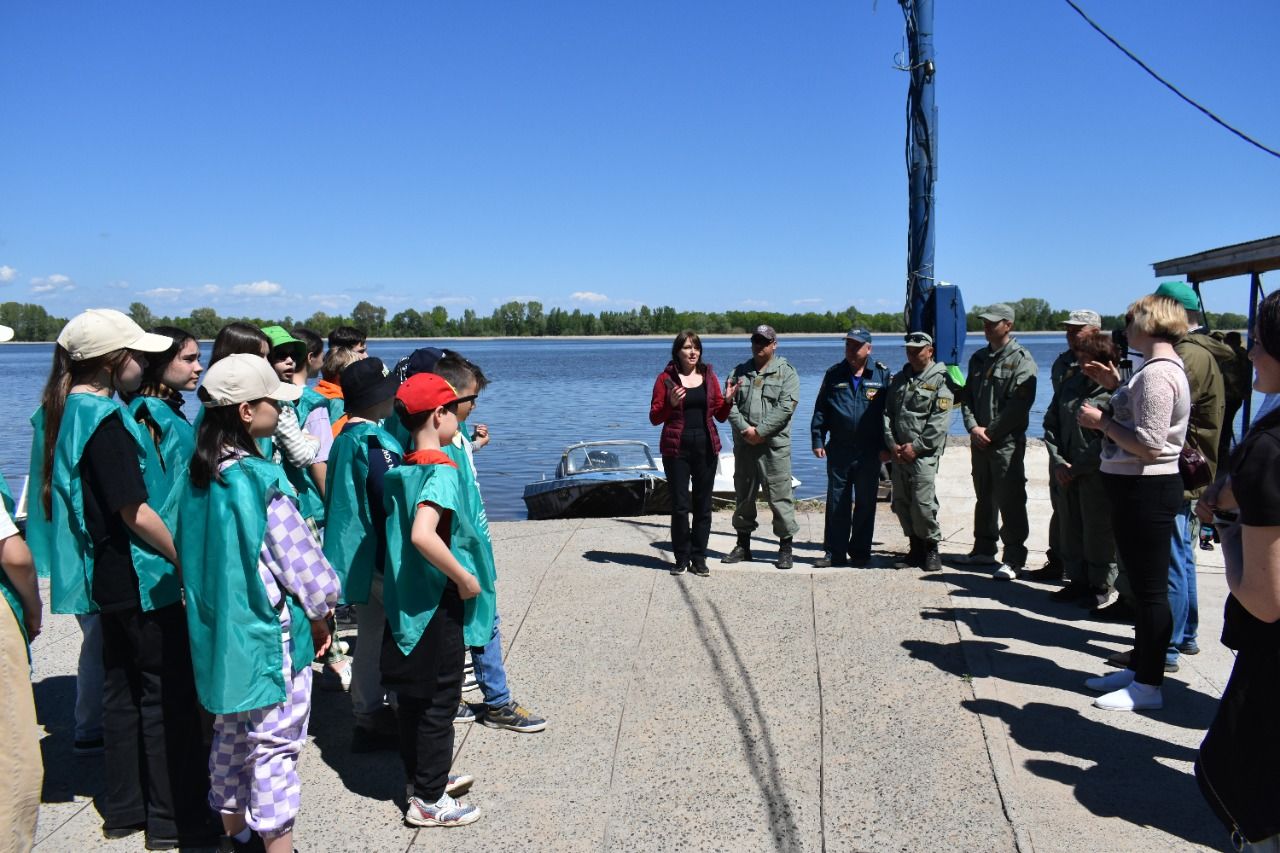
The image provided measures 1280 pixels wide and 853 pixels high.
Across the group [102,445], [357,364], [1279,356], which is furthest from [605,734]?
[1279,356]

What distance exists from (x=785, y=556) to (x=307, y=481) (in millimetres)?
4020

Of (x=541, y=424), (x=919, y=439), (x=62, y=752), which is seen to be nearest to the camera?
(x=62, y=752)

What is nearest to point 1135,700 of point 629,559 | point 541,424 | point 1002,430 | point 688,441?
point 1002,430

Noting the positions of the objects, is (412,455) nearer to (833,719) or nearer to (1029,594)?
(833,719)

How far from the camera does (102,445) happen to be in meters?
3.36

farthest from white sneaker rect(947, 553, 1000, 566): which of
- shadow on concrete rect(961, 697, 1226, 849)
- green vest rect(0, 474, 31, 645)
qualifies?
green vest rect(0, 474, 31, 645)

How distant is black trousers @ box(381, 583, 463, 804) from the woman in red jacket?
3880 mm

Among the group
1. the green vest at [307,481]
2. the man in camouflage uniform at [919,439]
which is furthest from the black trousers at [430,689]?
the man in camouflage uniform at [919,439]

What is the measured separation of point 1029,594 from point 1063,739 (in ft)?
8.42

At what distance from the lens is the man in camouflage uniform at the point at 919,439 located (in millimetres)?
7383

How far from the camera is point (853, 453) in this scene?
7.69 meters

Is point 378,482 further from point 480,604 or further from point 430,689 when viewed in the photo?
point 430,689

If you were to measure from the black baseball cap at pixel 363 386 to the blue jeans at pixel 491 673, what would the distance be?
122 cm

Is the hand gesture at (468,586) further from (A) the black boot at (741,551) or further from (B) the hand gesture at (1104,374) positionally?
(A) the black boot at (741,551)
